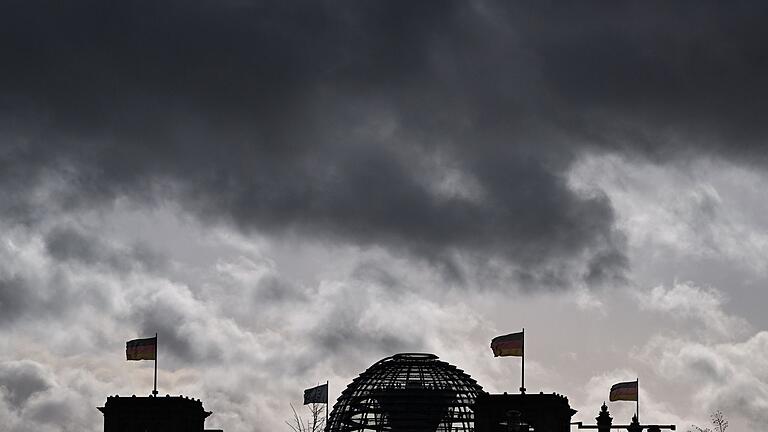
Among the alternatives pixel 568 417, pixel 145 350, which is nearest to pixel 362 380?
pixel 568 417

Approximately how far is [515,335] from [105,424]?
102 ft

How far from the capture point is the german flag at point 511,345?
112 metres

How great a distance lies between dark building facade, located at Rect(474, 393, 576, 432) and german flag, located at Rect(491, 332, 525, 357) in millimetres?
4927

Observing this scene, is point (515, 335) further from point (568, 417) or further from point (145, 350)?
point (145, 350)

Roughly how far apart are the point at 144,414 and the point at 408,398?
27357 millimetres

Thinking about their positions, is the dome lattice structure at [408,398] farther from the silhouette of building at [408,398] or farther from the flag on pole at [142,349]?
the flag on pole at [142,349]

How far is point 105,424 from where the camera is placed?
11469cm

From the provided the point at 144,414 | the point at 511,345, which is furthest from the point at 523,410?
the point at 144,414

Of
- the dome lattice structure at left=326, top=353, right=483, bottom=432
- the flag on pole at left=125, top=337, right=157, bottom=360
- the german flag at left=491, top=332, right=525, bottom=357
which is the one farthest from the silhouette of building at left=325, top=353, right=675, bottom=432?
the flag on pole at left=125, top=337, right=157, bottom=360

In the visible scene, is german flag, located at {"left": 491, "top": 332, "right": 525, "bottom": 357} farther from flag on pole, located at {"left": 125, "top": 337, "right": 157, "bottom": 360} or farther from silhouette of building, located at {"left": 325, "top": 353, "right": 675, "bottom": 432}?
flag on pole, located at {"left": 125, "top": 337, "right": 157, "bottom": 360}

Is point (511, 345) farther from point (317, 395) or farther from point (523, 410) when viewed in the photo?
point (317, 395)

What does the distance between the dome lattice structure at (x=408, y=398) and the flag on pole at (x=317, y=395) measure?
16488mm

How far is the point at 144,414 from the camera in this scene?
376 ft

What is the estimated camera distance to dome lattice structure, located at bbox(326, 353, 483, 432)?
132375 millimetres
